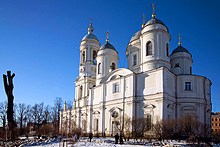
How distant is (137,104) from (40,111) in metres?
38.0

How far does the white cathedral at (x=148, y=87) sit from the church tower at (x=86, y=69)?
4.50 meters

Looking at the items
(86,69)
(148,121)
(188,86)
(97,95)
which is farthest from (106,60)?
(148,121)

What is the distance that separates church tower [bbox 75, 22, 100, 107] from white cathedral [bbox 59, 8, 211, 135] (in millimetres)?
4504

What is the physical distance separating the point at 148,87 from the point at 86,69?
19096 millimetres

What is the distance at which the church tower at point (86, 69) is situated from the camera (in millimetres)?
45809

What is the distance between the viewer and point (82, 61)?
48125mm

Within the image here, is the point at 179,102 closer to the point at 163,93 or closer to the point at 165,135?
the point at 163,93

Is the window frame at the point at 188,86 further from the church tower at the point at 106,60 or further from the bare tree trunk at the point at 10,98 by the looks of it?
the bare tree trunk at the point at 10,98

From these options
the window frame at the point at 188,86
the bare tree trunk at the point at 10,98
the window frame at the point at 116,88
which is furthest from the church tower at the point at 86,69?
the bare tree trunk at the point at 10,98

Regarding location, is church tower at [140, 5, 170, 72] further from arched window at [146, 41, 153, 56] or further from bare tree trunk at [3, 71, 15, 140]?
bare tree trunk at [3, 71, 15, 140]

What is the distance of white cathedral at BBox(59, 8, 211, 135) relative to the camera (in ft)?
96.4

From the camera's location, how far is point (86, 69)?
46.6m

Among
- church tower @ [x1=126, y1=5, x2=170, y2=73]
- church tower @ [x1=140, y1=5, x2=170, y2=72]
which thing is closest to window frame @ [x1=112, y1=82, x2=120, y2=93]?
church tower @ [x1=126, y1=5, x2=170, y2=73]

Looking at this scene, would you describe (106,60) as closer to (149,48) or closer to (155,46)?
(149,48)
